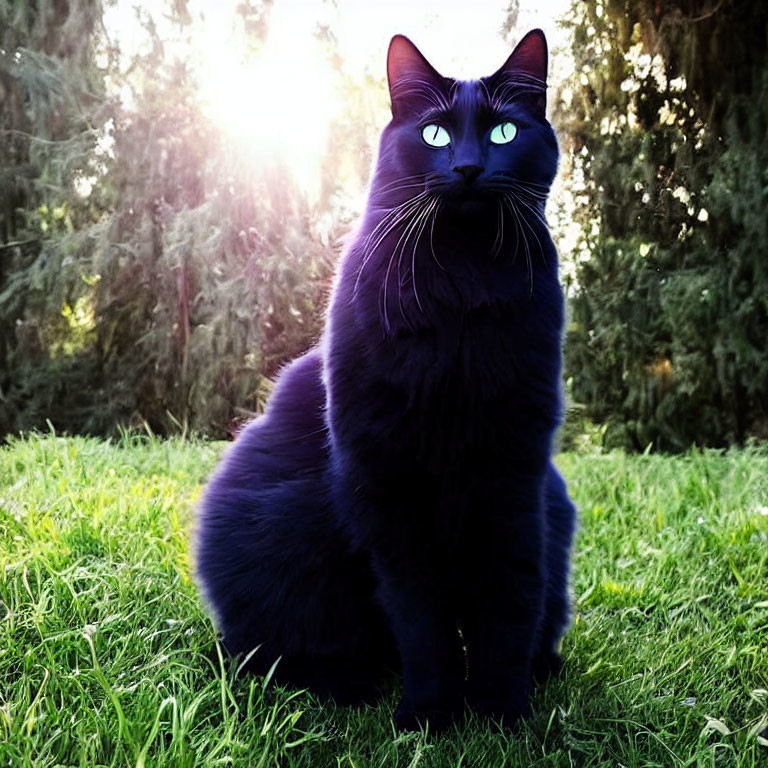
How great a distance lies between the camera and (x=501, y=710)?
1430 mm

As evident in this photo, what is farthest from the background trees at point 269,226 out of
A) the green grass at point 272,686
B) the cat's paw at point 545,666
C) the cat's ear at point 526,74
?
the cat's ear at point 526,74

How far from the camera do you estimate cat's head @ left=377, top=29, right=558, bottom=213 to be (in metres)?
1.33

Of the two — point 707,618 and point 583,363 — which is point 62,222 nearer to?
point 583,363

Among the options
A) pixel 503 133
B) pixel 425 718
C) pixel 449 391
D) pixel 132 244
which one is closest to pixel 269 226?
pixel 132 244

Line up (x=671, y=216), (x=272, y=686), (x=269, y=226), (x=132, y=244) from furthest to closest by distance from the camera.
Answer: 1. (x=132, y=244)
2. (x=269, y=226)
3. (x=671, y=216)
4. (x=272, y=686)

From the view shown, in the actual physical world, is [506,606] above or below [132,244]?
below

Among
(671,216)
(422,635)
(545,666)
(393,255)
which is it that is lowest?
(545,666)

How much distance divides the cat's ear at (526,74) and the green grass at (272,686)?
1175 millimetres

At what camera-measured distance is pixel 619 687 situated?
1.63 m

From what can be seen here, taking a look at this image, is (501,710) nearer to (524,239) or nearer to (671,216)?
(524,239)

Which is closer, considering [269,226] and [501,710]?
[501,710]

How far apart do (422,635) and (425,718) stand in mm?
151

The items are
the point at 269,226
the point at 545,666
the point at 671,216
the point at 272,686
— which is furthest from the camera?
the point at 269,226

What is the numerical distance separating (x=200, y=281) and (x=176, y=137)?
131 centimetres
